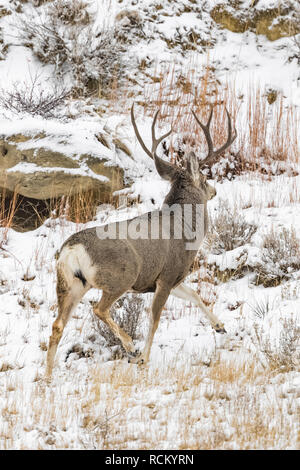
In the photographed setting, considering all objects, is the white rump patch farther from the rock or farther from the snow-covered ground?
the rock

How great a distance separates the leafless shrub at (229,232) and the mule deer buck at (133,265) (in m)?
1.73

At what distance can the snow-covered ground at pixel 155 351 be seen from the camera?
3834mm

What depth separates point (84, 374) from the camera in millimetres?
5031

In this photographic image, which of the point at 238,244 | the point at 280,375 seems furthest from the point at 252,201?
the point at 280,375

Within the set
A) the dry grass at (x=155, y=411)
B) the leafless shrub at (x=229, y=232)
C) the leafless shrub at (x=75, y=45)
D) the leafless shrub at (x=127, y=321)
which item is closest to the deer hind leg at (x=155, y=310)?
the dry grass at (x=155, y=411)

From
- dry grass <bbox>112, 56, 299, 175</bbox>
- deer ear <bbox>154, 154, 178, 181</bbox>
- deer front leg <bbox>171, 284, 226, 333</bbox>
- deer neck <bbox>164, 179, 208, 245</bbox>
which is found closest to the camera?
deer neck <bbox>164, 179, 208, 245</bbox>

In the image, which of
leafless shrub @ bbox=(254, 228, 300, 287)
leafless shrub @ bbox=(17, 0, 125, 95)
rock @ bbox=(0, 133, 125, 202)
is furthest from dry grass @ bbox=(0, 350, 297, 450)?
leafless shrub @ bbox=(17, 0, 125, 95)

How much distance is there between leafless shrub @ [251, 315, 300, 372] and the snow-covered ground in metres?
0.01

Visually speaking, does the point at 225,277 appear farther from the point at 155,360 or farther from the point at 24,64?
the point at 24,64

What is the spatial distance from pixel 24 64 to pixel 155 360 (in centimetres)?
802

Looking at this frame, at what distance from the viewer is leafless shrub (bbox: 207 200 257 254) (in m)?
7.63

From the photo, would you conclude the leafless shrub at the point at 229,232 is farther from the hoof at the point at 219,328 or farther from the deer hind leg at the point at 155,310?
the deer hind leg at the point at 155,310

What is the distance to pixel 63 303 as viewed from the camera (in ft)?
15.7

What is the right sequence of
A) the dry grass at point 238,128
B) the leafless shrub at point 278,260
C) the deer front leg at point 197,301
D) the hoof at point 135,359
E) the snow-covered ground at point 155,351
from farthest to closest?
the dry grass at point 238,128 → the leafless shrub at point 278,260 → the deer front leg at point 197,301 → the hoof at point 135,359 → the snow-covered ground at point 155,351
